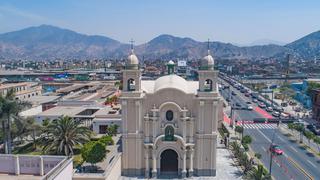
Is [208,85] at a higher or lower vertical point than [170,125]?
higher

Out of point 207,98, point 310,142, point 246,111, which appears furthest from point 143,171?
point 246,111

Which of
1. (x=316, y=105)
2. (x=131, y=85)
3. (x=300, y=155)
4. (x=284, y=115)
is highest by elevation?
(x=131, y=85)

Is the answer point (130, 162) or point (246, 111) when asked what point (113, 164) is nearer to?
point (130, 162)

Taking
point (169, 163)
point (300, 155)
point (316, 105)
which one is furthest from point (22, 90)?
point (316, 105)

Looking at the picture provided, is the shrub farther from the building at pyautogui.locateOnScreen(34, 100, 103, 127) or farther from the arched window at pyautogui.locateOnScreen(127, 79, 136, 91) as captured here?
the building at pyautogui.locateOnScreen(34, 100, 103, 127)

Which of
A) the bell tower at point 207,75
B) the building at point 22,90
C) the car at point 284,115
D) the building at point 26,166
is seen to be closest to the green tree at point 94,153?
the building at point 26,166

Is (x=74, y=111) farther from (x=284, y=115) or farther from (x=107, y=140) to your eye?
(x=284, y=115)

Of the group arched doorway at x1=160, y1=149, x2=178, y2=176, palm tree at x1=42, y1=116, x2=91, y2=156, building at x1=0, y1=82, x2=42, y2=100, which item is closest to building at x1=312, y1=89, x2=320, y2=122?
arched doorway at x1=160, y1=149, x2=178, y2=176

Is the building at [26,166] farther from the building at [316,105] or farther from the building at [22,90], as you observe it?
the building at [316,105]
